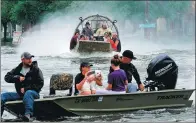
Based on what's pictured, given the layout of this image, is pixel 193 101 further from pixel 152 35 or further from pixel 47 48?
pixel 152 35

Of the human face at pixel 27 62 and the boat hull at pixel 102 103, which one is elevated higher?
the human face at pixel 27 62

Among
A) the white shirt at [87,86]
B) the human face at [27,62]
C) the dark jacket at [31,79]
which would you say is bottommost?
the white shirt at [87,86]

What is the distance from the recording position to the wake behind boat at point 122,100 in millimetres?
13094

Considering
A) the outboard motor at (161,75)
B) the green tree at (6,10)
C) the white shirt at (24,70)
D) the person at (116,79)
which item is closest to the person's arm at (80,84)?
the person at (116,79)

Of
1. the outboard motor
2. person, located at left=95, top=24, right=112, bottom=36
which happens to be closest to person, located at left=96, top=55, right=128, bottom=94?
the outboard motor

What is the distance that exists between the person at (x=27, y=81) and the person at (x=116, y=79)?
1260 millimetres

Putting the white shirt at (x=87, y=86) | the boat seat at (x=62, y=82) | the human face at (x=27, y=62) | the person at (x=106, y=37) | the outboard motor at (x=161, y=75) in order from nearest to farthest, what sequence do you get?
the human face at (x=27, y=62) → the white shirt at (x=87, y=86) → the boat seat at (x=62, y=82) → the outboard motor at (x=161, y=75) → the person at (x=106, y=37)

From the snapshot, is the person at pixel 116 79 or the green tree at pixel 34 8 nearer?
the person at pixel 116 79

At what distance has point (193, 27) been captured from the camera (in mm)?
97938

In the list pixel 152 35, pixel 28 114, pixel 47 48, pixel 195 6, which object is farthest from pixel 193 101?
pixel 195 6

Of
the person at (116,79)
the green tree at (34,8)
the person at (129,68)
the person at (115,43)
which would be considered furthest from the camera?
the green tree at (34,8)

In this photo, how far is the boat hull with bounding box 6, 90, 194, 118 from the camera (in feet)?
42.8

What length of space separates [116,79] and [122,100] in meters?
0.47

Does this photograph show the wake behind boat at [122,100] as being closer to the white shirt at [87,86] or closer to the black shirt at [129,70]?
the white shirt at [87,86]
